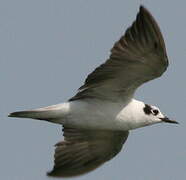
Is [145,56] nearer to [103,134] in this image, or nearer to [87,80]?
[87,80]

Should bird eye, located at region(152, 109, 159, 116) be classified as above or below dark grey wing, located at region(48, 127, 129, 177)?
above

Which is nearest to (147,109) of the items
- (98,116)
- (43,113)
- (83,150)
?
(98,116)

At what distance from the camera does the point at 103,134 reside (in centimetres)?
1331

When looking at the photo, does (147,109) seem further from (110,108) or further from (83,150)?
(83,150)

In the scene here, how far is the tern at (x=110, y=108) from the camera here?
11555 mm

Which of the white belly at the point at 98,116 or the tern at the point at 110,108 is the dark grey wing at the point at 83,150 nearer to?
the tern at the point at 110,108

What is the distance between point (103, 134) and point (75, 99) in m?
1.26

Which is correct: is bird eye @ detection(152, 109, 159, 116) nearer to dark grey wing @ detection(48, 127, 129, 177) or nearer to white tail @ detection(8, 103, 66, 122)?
dark grey wing @ detection(48, 127, 129, 177)

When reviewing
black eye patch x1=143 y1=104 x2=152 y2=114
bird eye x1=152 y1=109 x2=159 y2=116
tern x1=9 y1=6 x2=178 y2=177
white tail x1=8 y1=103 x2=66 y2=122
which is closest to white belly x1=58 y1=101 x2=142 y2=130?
tern x1=9 y1=6 x2=178 y2=177

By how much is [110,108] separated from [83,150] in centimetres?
141

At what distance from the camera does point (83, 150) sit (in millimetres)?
13438

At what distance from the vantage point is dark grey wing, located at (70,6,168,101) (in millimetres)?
11398

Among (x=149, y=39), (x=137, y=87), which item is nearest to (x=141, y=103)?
(x=137, y=87)

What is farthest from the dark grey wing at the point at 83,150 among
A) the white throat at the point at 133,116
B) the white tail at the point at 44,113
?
the white tail at the point at 44,113
